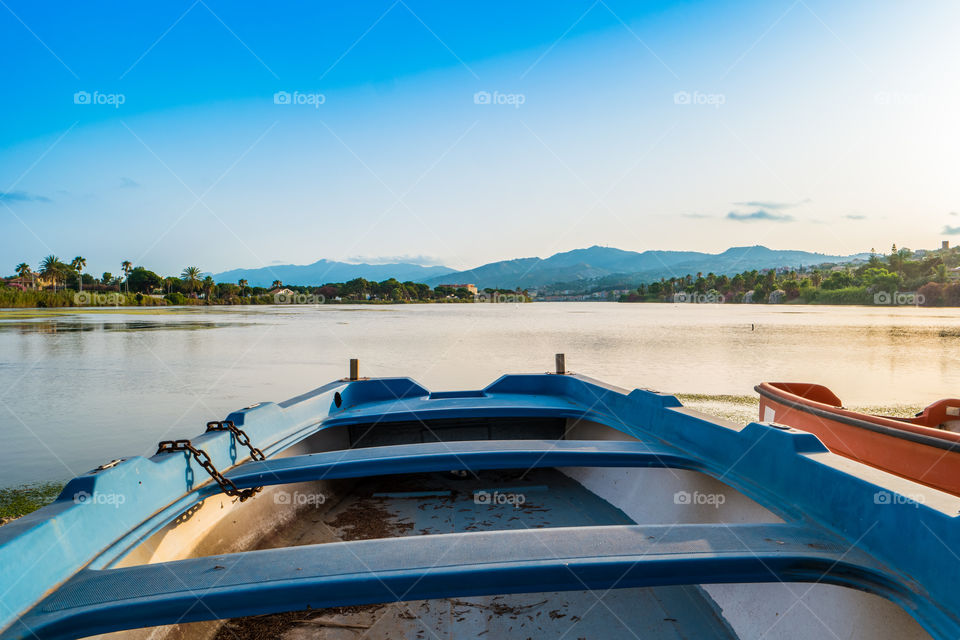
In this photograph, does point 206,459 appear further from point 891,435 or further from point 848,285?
point 848,285

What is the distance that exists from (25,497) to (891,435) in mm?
7830

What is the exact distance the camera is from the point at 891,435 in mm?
4086

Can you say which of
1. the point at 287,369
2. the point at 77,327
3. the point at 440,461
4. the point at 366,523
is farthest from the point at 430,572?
the point at 77,327

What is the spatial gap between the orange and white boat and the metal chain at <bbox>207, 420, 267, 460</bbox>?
4472 mm

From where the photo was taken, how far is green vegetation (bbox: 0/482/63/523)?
502 centimetres

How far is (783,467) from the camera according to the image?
2.61 metres

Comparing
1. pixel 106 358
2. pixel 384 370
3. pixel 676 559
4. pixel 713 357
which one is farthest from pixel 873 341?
pixel 106 358

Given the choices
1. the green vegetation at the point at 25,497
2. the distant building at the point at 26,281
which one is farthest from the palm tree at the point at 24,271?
the green vegetation at the point at 25,497

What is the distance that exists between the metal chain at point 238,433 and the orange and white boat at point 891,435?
176 inches

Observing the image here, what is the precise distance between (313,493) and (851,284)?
10294cm

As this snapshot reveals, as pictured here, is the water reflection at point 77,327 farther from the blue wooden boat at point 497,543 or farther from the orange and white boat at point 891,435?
the orange and white boat at point 891,435

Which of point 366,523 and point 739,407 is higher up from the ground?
point 366,523

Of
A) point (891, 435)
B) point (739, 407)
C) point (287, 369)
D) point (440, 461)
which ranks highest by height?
point (440, 461)

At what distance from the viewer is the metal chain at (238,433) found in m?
3.31
